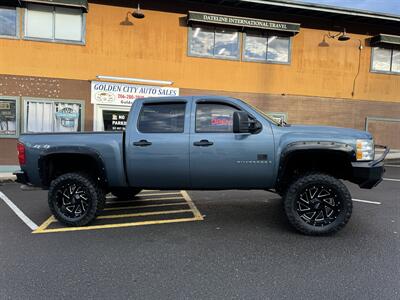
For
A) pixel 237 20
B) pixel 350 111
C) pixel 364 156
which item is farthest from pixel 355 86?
pixel 364 156

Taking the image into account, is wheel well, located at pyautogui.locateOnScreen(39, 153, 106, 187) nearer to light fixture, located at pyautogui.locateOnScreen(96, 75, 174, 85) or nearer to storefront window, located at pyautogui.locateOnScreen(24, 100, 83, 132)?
storefront window, located at pyautogui.locateOnScreen(24, 100, 83, 132)

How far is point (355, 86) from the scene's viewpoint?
1537 cm

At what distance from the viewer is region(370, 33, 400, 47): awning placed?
14967mm

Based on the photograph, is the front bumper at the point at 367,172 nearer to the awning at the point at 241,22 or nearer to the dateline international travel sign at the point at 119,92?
the dateline international travel sign at the point at 119,92

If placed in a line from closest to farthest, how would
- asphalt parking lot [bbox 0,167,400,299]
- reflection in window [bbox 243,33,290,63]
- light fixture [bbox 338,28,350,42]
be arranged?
1. asphalt parking lot [bbox 0,167,400,299]
2. reflection in window [bbox 243,33,290,63]
3. light fixture [bbox 338,28,350,42]

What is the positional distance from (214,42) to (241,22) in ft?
4.08

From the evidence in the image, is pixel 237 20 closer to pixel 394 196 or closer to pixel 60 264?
pixel 394 196

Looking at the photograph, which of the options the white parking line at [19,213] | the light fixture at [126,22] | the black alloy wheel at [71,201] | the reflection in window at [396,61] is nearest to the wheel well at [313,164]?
the black alloy wheel at [71,201]

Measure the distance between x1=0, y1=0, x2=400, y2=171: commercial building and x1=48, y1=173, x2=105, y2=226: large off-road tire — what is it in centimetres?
795

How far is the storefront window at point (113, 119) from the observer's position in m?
13.3

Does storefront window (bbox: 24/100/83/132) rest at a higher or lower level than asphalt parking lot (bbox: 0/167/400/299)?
higher

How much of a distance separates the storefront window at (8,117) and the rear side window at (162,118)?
892cm

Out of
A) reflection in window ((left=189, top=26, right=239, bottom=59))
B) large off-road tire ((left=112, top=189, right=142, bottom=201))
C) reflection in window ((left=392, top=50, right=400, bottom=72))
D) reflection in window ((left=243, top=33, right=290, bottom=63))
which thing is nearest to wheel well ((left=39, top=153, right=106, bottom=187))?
large off-road tire ((left=112, top=189, right=142, bottom=201))

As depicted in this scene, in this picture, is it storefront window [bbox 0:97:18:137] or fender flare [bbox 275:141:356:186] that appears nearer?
fender flare [bbox 275:141:356:186]
